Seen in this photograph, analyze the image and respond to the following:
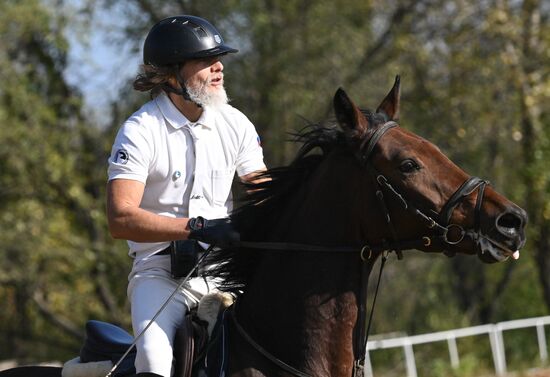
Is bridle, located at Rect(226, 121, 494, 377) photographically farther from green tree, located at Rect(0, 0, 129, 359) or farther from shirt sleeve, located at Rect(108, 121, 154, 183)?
green tree, located at Rect(0, 0, 129, 359)

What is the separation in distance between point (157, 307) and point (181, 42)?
4.67 feet

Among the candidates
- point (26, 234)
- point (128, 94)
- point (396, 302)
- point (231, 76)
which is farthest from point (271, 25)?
point (396, 302)

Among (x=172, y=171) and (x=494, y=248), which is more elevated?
(x=172, y=171)

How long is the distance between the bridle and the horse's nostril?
0.33 ft

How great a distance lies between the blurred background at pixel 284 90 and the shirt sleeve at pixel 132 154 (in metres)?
15.0

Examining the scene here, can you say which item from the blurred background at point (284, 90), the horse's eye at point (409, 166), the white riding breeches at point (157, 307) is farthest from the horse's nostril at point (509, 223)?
the blurred background at point (284, 90)

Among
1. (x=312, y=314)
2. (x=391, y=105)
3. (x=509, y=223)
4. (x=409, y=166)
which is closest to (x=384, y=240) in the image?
(x=409, y=166)

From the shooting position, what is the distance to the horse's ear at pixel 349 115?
475 centimetres

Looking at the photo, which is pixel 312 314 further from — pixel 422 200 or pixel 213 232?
pixel 422 200

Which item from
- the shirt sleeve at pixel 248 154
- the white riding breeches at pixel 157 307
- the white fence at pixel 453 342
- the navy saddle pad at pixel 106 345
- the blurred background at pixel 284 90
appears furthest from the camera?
the blurred background at pixel 284 90

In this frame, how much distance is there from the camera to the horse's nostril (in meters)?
4.48

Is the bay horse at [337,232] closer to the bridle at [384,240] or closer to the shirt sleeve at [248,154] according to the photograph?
the bridle at [384,240]

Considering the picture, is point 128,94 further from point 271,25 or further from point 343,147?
point 343,147

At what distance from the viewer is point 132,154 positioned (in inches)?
194
